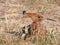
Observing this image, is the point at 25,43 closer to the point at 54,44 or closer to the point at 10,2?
the point at 54,44

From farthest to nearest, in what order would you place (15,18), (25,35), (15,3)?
(15,3) → (15,18) → (25,35)

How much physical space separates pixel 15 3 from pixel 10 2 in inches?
4.5

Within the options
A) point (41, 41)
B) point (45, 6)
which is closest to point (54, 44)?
point (41, 41)

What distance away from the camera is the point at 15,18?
17.6ft

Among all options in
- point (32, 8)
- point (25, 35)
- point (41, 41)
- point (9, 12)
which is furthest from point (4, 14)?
point (41, 41)

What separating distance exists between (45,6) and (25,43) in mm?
1906

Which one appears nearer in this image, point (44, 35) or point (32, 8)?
point (44, 35)

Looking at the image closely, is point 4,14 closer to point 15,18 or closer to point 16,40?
point 15,18

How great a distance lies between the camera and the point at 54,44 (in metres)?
4.09

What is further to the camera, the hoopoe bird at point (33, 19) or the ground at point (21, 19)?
the hoopoe bird at point (33, 19)

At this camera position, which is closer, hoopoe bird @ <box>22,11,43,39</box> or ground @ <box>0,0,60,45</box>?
ground @ <box>0,0,60,45</box>

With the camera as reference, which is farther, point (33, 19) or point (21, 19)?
point (21, 19)

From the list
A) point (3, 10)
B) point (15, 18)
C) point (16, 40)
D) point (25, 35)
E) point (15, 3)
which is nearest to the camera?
point (16, 40)

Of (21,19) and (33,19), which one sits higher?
(33,19)
